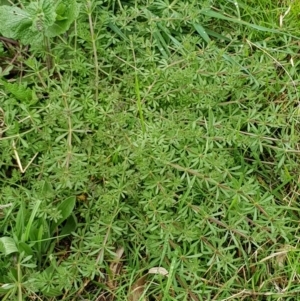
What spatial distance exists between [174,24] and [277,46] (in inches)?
20.7

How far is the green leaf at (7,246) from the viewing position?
2239 millimetres

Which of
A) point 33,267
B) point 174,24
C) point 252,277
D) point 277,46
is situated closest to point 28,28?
point 174,24

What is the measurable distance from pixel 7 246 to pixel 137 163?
0.59 m

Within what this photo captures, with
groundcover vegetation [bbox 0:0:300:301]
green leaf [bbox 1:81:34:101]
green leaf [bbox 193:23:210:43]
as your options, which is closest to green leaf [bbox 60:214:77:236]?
groundcover vegetation [bbox 0:0:300:301]

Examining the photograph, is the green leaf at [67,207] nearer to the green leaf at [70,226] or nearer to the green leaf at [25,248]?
the green leaf at [70,226]

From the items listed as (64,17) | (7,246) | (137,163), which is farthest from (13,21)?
(7,246)

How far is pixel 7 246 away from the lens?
2248 millimetres

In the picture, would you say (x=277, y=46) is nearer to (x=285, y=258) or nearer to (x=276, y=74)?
(x=276, y=74)

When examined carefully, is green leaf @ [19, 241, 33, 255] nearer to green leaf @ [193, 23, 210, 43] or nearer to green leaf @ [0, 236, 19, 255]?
green leaf @ [0, 236, 19, 255]

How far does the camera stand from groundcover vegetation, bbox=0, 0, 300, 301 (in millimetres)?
2324

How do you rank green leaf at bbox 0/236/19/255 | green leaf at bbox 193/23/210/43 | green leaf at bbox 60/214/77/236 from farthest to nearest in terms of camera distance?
green leaf at bbox 193/23/210/43 < green leaf at bbox 60/214/77/236 < green leaf at bbox 0/236/19/255

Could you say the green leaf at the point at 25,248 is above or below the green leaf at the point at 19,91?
below

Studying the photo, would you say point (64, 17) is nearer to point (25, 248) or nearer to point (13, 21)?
point (13, 21)

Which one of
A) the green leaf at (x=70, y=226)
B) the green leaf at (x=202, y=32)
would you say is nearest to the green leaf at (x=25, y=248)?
the green leaf at (x=70, y=226)
